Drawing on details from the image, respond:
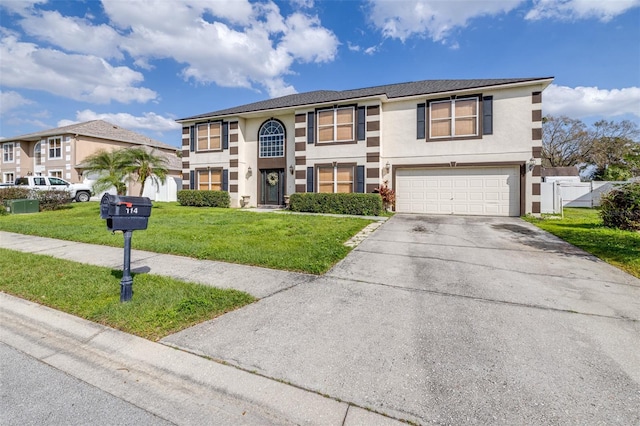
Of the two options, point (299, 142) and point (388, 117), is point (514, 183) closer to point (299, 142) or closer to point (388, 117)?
point (388, 117)

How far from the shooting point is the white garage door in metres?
14.0

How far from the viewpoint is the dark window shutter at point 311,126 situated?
1666 centimetres

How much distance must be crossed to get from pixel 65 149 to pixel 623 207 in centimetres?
3438

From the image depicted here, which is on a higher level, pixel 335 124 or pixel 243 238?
pixel 335 124

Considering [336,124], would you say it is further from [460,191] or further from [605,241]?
[605,241]

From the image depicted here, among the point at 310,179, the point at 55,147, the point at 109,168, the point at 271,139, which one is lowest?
the point at 310,179

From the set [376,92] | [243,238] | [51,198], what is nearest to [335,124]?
[376,92]

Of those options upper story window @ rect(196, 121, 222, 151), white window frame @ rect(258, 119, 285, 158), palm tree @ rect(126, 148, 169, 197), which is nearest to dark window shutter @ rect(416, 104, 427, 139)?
white window frame @ rect(258, 119, 285, 158)

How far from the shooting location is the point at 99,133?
2633 centimetres

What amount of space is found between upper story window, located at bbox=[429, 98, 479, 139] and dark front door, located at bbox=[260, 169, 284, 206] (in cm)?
884

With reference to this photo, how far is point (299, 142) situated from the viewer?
1700 centimetres

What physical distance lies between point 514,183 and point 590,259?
874 cm

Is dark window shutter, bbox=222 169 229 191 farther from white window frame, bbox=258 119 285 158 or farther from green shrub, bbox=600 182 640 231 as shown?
green shrub, bbox=600 182 640 231

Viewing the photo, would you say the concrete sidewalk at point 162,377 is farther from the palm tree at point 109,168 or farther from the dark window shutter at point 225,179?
the dark window shutter at point 225,179
